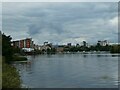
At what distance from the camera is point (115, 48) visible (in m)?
178

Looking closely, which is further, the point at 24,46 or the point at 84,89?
the point at 24,46

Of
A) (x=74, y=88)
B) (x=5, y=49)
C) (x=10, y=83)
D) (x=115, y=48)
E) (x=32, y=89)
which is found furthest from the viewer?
(x=115, y=48)

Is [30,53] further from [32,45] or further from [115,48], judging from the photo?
[115,48]

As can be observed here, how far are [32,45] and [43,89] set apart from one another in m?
169

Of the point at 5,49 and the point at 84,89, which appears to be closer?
the point at 84,89

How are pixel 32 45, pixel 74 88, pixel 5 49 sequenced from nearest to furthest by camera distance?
pixel 74 88 < pixel 5 49 < pixel 32 45

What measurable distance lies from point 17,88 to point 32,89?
8.55 meters

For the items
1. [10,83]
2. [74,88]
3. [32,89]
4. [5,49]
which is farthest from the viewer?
[5,49]

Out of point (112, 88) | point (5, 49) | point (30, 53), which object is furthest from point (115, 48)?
point (112, 88)

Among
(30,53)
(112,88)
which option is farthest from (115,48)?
(112,88)

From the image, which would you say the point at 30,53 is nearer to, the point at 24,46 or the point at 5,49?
the point at 24,46

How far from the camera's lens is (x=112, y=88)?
2916cm

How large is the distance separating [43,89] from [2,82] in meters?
9.66

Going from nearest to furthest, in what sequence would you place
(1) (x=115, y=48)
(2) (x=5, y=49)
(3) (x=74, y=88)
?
(3) (x=74, y=88)
(2) (x=5, y=49)
(1) (x=115, y=48)
